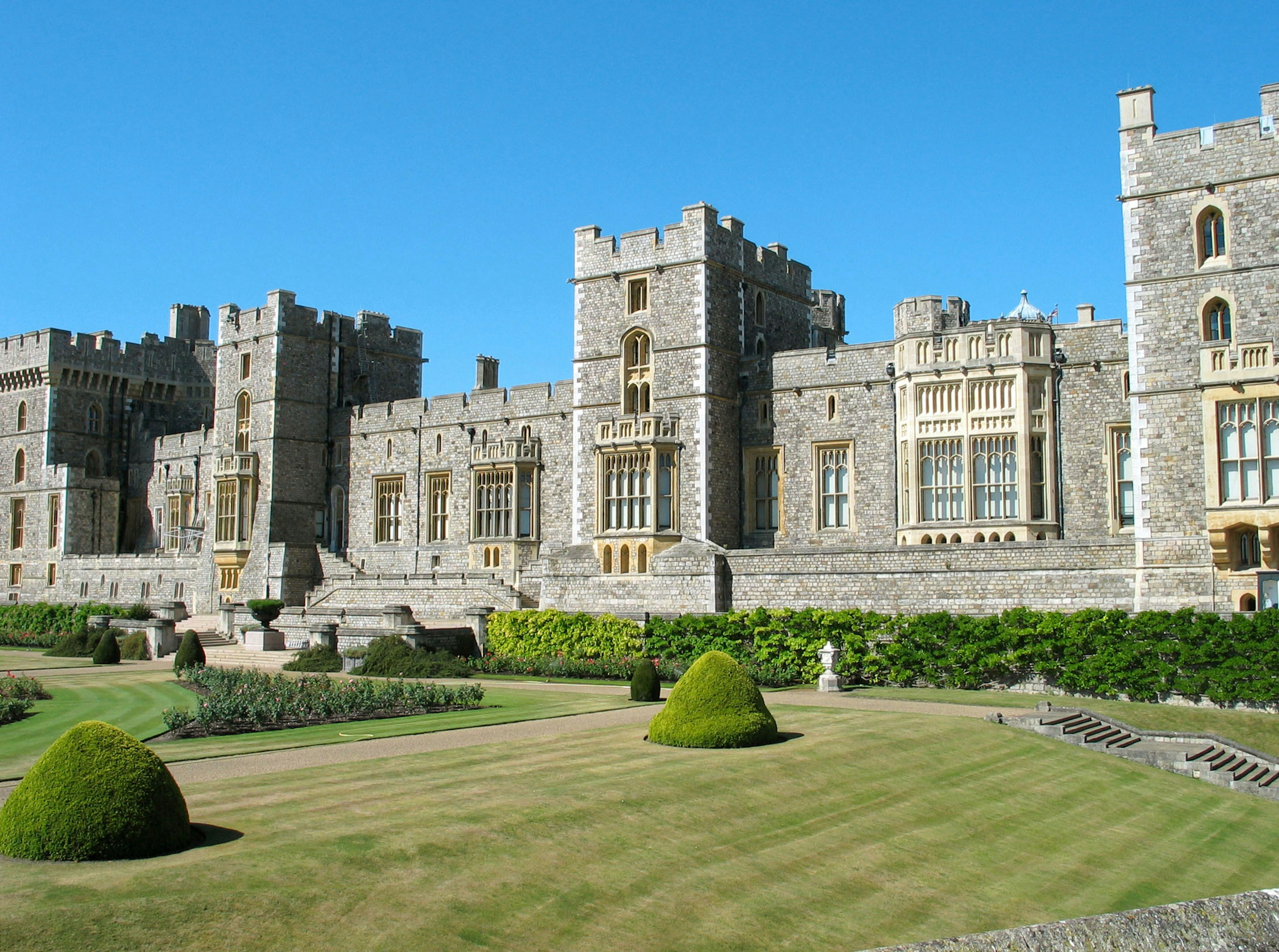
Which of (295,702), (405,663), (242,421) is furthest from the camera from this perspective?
(242,421)

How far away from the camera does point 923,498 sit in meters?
32.1

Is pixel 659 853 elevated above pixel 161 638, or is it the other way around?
pixel 161 638

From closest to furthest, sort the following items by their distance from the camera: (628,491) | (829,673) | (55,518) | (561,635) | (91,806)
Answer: (91,806)
(829,673)
(561,635)
(628,491)
(55,518)

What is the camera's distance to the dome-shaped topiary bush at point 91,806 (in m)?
9.76

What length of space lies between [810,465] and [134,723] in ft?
67.9

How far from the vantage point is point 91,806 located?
9828 mm

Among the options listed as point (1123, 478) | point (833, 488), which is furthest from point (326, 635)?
point (1123, 478)

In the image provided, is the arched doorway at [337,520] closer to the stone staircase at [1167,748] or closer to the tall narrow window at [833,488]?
the tall narrow window at [833,488]

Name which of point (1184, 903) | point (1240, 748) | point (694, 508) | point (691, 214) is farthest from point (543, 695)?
point (1184, 903)

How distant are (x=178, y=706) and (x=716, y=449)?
17.5m

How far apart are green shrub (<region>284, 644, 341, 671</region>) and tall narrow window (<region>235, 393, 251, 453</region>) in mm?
18873

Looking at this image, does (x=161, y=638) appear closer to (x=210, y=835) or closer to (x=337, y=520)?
(x=337, y=520)

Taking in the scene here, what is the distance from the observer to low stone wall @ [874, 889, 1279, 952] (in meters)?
6.85

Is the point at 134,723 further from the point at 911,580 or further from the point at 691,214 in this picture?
the point at 691,214
